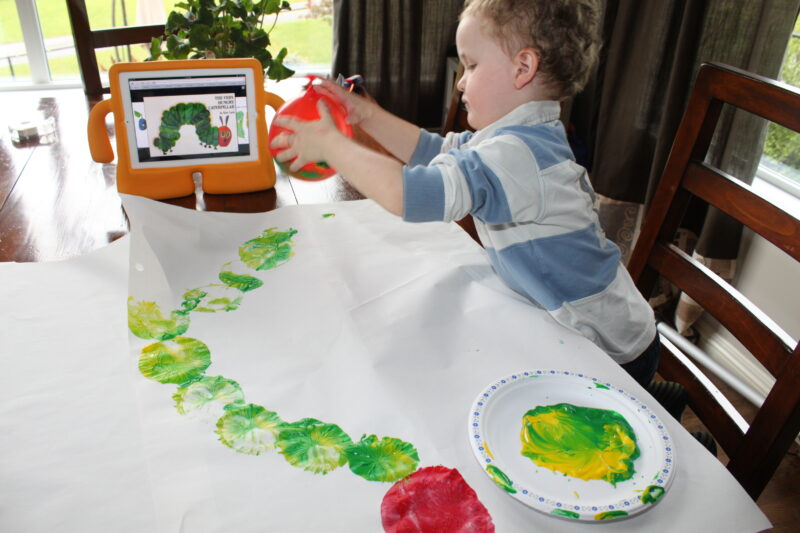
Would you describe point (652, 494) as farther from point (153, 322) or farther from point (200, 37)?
point (200, 37)

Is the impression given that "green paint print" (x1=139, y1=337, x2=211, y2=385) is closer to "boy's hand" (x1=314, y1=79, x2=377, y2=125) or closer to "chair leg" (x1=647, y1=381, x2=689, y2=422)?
"boy's hand" (x1=314, y1=79, x2=377, y2=125)

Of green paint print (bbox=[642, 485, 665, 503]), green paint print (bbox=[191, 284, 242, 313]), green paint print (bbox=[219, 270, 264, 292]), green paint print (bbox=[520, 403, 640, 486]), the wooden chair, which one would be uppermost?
the wooden chair

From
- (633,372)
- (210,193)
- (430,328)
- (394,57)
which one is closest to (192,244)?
(210,193)

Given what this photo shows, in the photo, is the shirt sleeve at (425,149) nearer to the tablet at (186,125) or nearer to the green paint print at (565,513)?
the tablet at (186,125)

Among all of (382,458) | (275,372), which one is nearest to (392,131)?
(275,372)

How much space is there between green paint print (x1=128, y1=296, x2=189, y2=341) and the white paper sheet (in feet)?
0.04

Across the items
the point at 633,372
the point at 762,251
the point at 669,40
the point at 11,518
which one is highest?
the point at 669,40

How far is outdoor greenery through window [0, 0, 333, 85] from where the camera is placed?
2533 millimetres

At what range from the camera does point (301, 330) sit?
2.47 ft

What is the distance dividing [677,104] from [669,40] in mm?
211

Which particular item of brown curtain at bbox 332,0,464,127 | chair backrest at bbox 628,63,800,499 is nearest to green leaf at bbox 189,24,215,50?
chair backrest at bbox 628,63,800,499

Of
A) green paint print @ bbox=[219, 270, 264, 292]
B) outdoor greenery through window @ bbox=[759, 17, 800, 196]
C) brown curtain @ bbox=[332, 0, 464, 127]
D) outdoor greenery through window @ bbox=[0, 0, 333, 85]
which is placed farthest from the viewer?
outdoor greenery through window @ bbox=[0, 0, 333, 85]

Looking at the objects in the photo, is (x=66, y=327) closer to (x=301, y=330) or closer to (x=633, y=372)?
(x=301, y=330)

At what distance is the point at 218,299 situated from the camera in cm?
81
